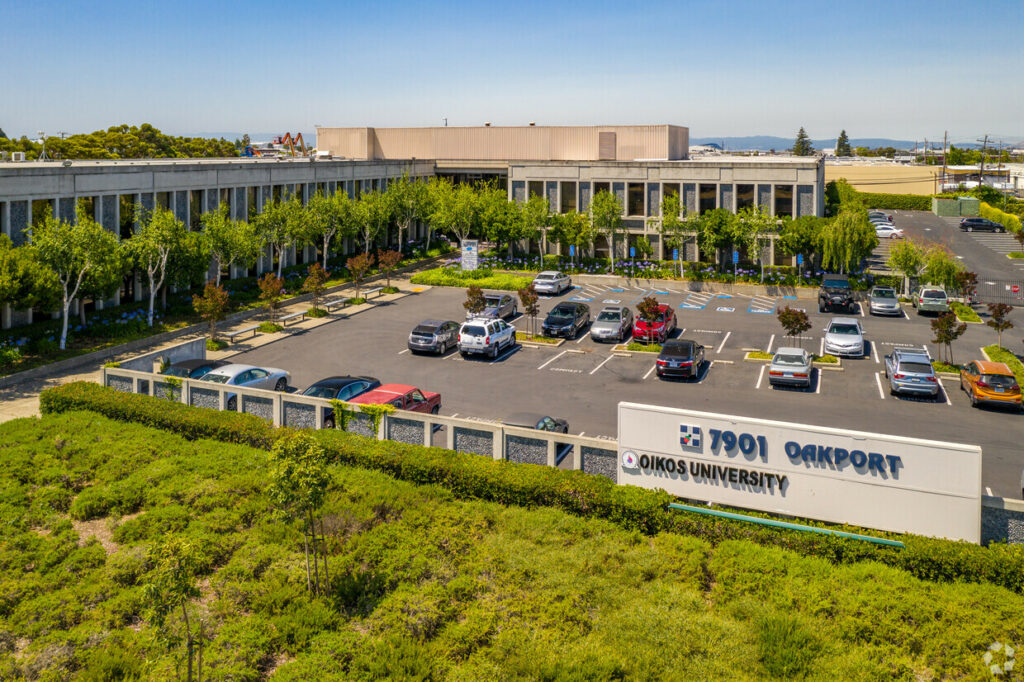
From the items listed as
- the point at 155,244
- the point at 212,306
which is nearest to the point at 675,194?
the point at 212,306

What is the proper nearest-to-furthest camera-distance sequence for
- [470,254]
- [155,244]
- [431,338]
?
[431,338] < [155,244] < [470,254]

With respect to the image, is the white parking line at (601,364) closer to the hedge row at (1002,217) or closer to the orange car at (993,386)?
the orange car at (993,386)

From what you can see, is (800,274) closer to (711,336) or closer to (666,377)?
(711,336)

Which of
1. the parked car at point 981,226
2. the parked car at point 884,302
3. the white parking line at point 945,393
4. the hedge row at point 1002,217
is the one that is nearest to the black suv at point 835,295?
the parked car at point 884,302

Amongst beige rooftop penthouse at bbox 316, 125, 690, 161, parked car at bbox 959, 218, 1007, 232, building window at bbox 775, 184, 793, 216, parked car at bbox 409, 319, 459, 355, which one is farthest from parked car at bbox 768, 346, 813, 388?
parked car at bbox 959, 218, 1007, 232

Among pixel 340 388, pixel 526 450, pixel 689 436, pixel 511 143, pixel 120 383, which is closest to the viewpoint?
pixel 689 436

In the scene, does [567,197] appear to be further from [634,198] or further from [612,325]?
[612,325]
